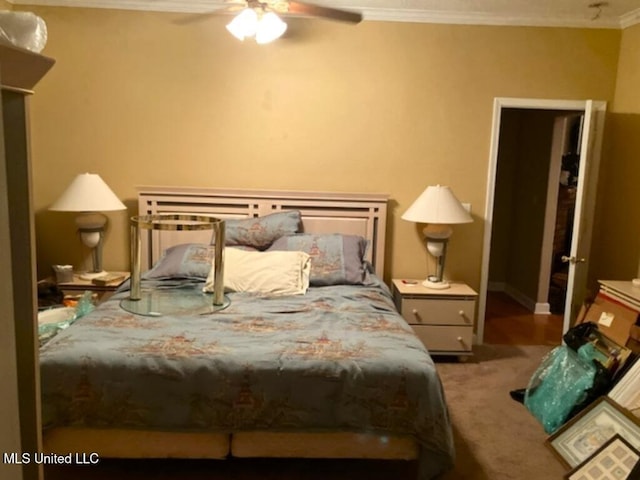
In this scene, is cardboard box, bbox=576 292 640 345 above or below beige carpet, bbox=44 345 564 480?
above

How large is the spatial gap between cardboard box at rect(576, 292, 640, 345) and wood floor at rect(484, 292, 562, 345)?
3.28ft

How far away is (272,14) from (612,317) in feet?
8.77

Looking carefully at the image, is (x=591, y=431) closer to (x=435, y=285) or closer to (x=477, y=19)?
(x=435, y=285)

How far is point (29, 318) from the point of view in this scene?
3.45 ft

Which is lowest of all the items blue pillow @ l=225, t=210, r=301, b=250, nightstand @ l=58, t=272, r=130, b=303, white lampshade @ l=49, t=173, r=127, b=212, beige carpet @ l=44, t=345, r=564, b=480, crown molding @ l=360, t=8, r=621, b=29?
beige carpet @ l=44, t=345, r=564, b=480

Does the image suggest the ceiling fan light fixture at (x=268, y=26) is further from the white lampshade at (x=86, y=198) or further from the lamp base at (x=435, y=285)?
the lamp base at (x=435, y=285)

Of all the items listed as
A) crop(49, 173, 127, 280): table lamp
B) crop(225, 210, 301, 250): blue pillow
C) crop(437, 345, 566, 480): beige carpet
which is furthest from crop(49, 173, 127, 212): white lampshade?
crop(437, 345, 566, 480): beige carpet

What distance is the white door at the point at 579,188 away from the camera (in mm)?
3566

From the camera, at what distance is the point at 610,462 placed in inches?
90.4

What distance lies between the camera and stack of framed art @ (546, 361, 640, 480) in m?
2.28

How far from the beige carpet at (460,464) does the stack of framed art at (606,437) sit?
0.10m

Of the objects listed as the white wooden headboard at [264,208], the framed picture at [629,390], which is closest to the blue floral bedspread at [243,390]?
the framed picture at [629,390]

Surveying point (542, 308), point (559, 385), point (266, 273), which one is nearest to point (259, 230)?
point (266, 273)

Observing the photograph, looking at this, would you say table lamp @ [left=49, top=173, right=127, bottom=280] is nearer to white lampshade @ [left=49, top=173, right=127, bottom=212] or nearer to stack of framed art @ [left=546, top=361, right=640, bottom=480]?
white lampshade @ [left=49, top=173, right=127, bottom=212]
